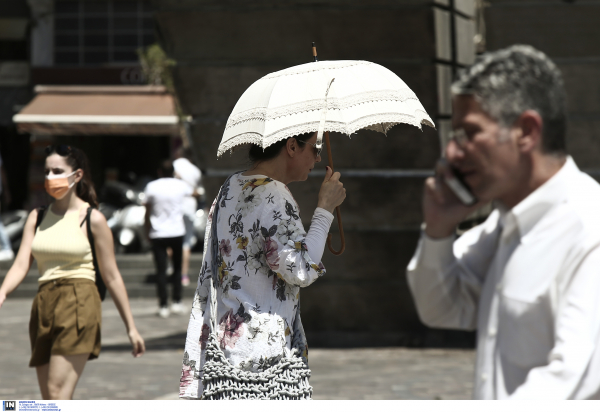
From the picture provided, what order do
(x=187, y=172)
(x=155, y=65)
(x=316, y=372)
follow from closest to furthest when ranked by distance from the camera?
(x=316, y=372) → (x=187, y=172) → (x=155, y=65)

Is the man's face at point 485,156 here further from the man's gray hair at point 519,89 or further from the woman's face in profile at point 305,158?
the woman's face in profile at point 305,158

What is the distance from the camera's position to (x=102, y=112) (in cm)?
2114

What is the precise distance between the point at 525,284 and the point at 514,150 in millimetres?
279

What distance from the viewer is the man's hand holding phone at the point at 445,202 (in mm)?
1851

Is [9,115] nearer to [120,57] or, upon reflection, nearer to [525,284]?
[120,57]

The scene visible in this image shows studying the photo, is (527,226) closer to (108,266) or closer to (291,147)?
(291,147)

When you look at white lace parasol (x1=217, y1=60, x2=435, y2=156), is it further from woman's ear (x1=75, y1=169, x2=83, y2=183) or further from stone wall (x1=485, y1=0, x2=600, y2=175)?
stone wall (x1=485, y1=0, x2=600, y2=175)

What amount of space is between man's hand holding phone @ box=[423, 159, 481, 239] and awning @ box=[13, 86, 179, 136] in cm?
1905

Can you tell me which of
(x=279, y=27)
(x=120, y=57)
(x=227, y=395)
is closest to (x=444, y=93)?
(x=279, y=27)

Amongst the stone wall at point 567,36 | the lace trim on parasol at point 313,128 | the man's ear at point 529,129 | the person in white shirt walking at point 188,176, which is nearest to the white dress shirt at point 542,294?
the man's ear at point 529,129

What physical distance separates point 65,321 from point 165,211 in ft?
19.7

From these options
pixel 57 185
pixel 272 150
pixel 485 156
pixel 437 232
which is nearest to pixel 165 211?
pixel 57 185

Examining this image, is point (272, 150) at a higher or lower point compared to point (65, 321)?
higher

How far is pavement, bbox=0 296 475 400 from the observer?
6559 millimetres
